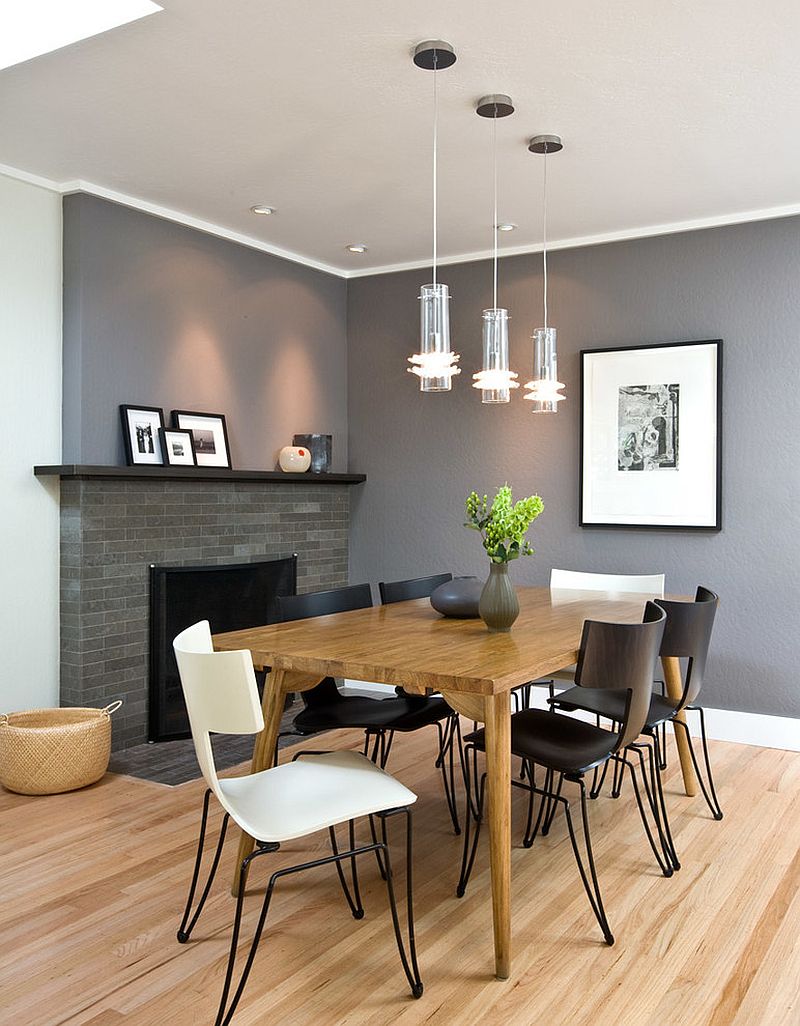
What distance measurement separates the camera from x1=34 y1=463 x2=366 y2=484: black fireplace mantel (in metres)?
4.12

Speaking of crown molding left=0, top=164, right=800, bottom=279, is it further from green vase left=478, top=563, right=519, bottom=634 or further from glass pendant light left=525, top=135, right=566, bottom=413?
green vase left=478, top=563, right=519, bottom=634

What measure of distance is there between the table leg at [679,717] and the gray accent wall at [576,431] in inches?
42.7

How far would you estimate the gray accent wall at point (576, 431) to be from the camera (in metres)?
4.62

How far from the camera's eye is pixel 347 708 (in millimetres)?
3279

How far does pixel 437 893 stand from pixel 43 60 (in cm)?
299

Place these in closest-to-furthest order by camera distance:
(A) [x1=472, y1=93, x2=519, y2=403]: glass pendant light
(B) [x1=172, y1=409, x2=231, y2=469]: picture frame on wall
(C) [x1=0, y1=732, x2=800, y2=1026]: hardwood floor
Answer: (C) [x1=0, y1=732, x2=800, y2=1026]: hardwood floor
(A) [x1=472, y1=93, x2=519, y2=403]: glass pendant light
(B) [x1=172, y1=409, x2=231, y2=469]: picture frame on wall

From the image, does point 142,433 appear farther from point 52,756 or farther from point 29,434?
point 52,756

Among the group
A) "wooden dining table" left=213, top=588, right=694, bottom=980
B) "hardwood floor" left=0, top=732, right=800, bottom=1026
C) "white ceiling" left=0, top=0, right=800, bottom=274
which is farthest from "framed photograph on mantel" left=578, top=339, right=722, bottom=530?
"hardwood floor" left=0, top=732, right=800, bottom=1026

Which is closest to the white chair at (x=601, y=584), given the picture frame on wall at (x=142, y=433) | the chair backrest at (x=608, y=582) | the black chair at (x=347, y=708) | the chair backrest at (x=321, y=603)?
the chair backrest at (x=608, y=582)

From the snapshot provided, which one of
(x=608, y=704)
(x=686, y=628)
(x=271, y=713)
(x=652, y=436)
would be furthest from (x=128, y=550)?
(x=652, y=436)

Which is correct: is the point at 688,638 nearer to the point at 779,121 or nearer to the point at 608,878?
the point at 608,878

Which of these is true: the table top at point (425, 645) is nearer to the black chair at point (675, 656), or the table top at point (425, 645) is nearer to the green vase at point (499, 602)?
the green vase at point (499, 602)

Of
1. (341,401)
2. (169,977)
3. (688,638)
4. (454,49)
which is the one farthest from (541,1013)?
(341,401)

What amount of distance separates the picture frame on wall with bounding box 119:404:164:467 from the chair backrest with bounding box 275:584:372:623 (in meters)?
1.40
